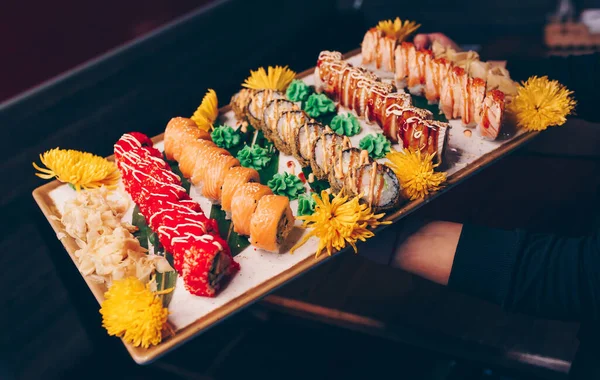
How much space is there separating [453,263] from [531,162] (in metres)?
1.33

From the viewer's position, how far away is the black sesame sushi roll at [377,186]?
2158mm

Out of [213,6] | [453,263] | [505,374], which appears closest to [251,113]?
[453,263]

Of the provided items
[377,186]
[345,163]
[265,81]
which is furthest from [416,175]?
[265,81]

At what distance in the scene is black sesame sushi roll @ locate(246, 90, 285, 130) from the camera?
9.00 ft

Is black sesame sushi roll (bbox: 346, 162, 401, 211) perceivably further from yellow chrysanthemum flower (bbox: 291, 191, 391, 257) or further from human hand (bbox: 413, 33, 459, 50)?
human hand (bbox: 413, 33, 459, 50)

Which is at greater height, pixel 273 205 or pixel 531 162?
pixel 273 205

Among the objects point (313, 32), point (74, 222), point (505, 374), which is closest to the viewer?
point (74, 222)

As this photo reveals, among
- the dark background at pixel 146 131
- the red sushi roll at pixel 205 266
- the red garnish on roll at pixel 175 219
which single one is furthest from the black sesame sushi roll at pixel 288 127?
the dark background at pixel 146 131

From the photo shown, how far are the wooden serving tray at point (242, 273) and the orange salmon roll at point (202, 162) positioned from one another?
0.09 meters

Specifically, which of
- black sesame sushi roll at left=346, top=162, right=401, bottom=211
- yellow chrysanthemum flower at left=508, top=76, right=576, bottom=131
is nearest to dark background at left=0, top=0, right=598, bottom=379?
yellow chrysanthemum flower at left=508, top=76, right=576, bottom=131

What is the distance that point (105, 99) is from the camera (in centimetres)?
380

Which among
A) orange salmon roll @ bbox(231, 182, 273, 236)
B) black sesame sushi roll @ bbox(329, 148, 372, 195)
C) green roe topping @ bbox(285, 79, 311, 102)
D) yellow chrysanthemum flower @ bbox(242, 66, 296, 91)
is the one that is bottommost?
orange salmon roll @ bbox(231, 182, 273, 236)

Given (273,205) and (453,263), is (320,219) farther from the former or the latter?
(453,263)

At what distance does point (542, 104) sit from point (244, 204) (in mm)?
1564
